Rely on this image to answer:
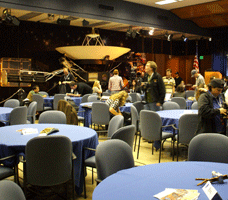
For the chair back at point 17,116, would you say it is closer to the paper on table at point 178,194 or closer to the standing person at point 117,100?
the standing person at point 117,100

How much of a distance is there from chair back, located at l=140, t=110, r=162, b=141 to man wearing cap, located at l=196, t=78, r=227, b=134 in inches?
32.6

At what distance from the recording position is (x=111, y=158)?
2.51m

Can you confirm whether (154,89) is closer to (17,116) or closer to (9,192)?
(17,116)

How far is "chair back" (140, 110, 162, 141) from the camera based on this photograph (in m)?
4.78

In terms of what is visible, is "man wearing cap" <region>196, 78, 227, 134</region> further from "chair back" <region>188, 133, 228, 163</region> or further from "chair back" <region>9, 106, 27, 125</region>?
"chair back" <region>9, 106, 27, 125</region>

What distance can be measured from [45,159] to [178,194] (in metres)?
1.51

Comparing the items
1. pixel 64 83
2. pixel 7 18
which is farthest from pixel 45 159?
pixel 64 83

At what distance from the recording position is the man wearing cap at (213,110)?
3904 millimetres

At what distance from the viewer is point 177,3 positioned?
1144 centimetres

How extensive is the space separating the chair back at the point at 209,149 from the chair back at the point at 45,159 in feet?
4.11

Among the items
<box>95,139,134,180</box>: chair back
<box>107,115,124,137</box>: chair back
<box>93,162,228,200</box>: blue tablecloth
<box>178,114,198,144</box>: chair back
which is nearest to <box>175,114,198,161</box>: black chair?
<box>178,114,198,144</box>: chair back

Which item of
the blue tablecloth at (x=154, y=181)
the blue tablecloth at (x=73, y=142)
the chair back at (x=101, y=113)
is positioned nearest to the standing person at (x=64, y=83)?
the chair back at (x=101, y=113)

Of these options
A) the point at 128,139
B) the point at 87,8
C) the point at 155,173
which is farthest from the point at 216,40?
the point at 155,173

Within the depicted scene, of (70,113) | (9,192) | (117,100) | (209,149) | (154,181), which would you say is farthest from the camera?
(117,100)
